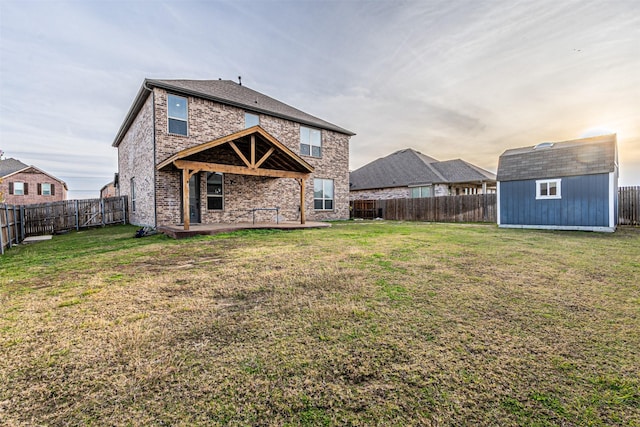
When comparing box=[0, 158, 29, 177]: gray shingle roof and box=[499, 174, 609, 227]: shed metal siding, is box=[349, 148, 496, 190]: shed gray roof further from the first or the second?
box=[0, 158, 29, 177]: gray shingle roof

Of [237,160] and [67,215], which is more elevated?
[237,160]

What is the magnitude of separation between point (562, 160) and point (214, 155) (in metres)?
15.5

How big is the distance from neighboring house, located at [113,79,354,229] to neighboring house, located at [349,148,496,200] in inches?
388

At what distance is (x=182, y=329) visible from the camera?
2559mm

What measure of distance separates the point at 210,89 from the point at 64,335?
1260cm

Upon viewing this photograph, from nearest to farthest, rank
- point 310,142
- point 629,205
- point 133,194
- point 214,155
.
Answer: point 214,155 → point 629,205 → point 133,194 → point 310,142

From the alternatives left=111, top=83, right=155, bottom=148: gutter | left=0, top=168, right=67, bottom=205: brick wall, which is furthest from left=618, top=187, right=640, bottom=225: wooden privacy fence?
left=0, top=168, right=67, bottom=205: brick wall

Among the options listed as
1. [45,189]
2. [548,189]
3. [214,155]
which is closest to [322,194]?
[214,155]

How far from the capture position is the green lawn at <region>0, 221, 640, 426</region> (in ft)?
5.09

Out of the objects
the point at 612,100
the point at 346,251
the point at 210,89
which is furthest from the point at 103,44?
the point at 612,100

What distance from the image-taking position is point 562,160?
11.9 m

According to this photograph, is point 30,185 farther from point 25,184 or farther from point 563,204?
point 563,204

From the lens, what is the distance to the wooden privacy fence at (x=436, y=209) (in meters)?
17.6

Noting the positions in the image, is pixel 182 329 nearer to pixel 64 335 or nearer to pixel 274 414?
pixel 64 335
